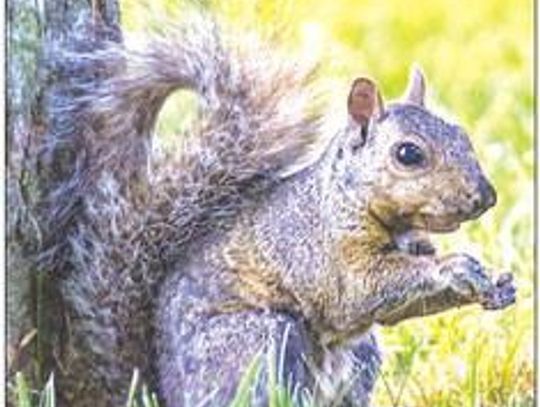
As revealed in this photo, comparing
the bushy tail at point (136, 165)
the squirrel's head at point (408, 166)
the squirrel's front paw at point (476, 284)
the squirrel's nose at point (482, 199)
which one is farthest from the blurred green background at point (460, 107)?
the squirrel's nose at point (482, 199)

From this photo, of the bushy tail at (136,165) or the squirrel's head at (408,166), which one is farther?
the bushy tail at (136,165)

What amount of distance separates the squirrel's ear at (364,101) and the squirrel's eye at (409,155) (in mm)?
82

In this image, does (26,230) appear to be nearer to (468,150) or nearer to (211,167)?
(211,167)

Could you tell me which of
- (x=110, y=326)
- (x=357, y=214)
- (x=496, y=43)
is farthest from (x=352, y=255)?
(x=496, y=43)

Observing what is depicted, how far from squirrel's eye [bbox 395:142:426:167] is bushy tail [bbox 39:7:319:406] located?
0.25 m

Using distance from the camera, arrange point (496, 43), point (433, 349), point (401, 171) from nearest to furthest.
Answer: point (401, 171)
point (433, 349)
point (496, 43)

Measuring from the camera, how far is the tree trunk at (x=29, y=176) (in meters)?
3.95

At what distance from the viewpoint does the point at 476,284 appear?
12.4 feet

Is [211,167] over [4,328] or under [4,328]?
over

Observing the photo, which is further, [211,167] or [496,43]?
[496,43]

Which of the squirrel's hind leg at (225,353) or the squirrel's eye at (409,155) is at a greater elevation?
the squirrel's eye at (409,155)

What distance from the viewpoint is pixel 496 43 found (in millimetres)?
7000

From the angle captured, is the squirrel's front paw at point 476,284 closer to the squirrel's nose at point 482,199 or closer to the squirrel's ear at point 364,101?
Result: the squirrel's nose at point 482,199

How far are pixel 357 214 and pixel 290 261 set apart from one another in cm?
14
